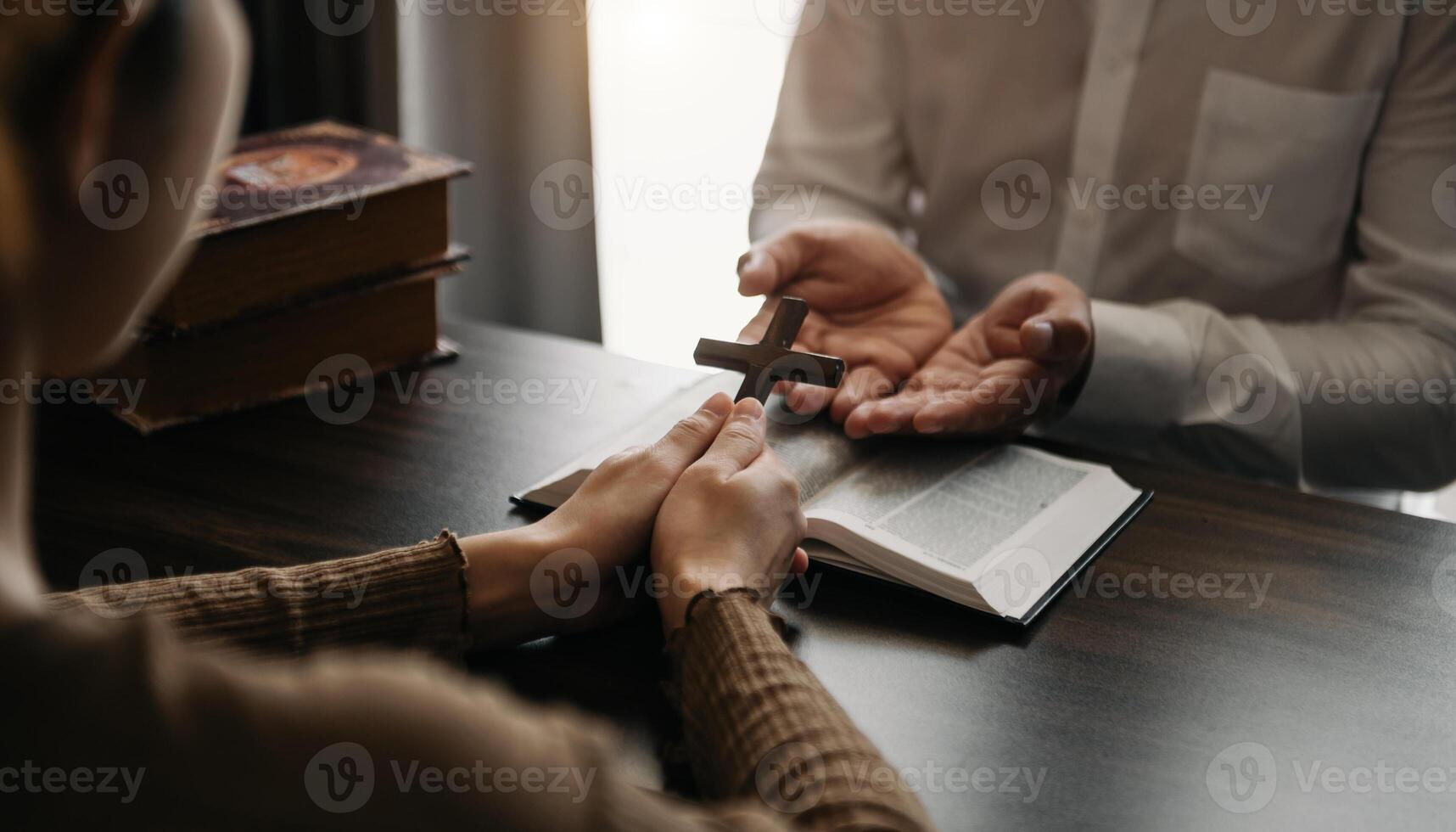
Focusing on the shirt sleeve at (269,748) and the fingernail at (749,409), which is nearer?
the shirt sleeve at (269,748)

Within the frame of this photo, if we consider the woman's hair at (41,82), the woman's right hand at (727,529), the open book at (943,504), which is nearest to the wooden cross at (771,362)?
the open book at (943,504)

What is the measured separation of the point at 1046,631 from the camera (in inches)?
32.6

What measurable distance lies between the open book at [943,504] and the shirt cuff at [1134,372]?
0.67 feet

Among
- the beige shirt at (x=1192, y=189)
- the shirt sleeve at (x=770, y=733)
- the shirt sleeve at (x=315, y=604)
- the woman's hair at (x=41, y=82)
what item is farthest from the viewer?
the beige shirt at (x=1192, y=189)

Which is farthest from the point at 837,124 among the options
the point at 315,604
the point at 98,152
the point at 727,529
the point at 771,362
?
the point at 98,152

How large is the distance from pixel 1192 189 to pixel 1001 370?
53 cm

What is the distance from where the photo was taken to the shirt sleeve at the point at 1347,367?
1.28 metres

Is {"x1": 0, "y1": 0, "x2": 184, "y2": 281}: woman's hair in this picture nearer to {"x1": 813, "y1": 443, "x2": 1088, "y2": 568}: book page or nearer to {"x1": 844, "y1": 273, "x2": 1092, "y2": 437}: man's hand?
{"x1": 813, "y1": 443, "x2": 1088, "y2": 568}: book page

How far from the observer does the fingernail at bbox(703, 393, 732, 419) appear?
3.12 feet

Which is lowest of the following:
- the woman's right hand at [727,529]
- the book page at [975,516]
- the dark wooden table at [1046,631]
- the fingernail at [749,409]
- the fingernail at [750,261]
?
the dark wooden table at [1046,631]

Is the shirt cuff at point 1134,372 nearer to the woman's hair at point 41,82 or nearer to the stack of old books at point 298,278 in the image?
the stack of old books at point 298,278

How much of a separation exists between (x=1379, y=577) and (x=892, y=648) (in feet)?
1.32

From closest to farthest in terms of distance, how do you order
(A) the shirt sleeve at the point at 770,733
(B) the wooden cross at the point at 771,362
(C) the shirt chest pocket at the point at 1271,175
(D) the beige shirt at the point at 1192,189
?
1. (A) the shirt sleeve at the point at 770,733
2. (B) the wooden cross at the point at 771,362
3. (D) the beige shirt at the point at 1192,189
4. (C) the shirt chest pocket at the point at 1271,175

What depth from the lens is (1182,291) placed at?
154 cm
